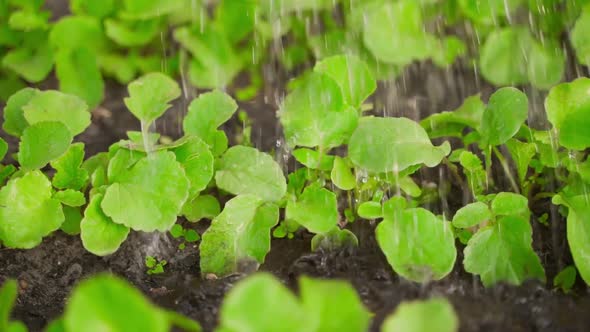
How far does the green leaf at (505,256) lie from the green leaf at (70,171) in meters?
0.62

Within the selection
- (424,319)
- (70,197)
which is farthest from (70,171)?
(424,319)

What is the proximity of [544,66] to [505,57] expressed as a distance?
0.30 ft

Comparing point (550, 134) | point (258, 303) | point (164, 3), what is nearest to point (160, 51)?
point (164, 3)

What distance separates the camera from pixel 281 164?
147 centimetres

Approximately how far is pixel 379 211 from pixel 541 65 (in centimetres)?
67

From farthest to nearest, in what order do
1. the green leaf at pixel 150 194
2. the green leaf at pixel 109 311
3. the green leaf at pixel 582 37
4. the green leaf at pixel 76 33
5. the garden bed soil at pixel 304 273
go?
1. the green leaf at pixel 76 33
2. the green leaf at pixel 582 37
3. the green leaf at pixel 150 194
4. the garden bed soil at pixel 304 273
5. the green leaf at pixel 109 311

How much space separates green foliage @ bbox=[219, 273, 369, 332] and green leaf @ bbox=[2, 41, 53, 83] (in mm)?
1187

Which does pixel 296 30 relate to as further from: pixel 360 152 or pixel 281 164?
pixel 360 152

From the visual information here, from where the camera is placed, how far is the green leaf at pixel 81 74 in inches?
70.9

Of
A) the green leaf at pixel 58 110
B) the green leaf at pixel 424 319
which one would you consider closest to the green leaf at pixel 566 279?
the green leaf at pixel 424 319

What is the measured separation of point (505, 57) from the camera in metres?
1.80

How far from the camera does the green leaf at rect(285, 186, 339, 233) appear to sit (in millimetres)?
1261

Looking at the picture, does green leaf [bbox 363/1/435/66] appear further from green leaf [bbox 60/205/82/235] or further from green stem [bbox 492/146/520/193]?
green leaf [bbox 60/205/82/235]

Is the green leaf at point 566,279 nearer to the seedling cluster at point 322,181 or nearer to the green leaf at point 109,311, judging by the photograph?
the seedling cluster at point 322,181
